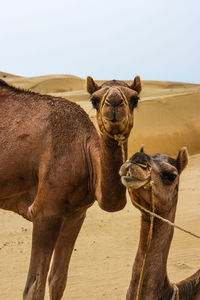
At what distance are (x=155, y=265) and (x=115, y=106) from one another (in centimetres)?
111

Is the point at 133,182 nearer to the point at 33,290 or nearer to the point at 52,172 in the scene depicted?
the point at 52,172

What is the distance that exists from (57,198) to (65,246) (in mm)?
832

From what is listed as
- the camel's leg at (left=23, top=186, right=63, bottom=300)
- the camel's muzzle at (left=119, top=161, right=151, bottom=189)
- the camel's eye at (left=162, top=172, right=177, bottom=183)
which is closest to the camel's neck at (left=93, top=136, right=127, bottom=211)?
the camel's leg at (left=23, top=186, right=63, bottom=300)

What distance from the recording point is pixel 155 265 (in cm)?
260

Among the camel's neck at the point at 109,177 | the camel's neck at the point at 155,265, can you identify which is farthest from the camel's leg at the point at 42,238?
the camel's neck at the point at 155,265

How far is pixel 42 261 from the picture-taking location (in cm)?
379

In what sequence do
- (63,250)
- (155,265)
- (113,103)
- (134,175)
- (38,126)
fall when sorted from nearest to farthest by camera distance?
(134,175)
(155,265)
(113,103)
(38,126)
(63,250)

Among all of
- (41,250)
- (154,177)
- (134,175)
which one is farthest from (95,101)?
(41,250)

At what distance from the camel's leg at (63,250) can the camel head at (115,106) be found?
1.48m

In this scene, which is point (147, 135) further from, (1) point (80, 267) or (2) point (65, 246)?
(2) point (65, 246)

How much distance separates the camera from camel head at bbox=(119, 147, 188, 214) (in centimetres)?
227

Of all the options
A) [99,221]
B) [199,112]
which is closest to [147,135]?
[199,112]

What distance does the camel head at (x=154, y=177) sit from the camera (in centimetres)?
227

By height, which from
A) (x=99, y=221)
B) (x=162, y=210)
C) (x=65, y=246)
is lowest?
(x=99, y=221)
